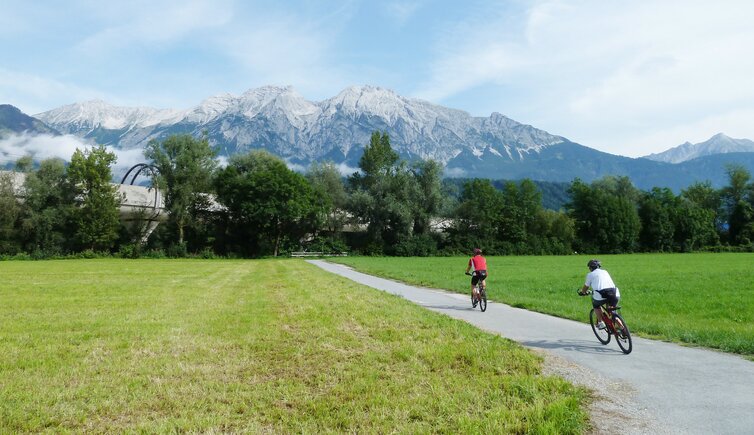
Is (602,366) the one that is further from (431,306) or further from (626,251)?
(626,251)

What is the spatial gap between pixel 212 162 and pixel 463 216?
40292 millimetres

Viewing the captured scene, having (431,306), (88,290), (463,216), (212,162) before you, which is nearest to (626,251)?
(463,216)

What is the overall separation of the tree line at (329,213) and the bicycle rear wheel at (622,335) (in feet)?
175

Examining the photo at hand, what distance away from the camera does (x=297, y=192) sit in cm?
6159

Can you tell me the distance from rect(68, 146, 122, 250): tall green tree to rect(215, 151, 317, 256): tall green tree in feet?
41.7

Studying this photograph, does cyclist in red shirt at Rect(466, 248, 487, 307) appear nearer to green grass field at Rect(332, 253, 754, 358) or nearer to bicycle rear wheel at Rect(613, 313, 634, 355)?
green grass field at Rect(332, 253, 754, 358)

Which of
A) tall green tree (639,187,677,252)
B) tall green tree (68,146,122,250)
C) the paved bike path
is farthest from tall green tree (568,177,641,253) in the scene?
the paved bike path

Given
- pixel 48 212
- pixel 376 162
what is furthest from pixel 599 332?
pixel 376 162

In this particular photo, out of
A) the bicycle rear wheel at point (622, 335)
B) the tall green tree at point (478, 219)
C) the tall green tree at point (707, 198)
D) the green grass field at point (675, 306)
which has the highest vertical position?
the tall green tree at point (707, 198)

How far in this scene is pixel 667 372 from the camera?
7.25 m

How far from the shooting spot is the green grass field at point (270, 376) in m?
5.19

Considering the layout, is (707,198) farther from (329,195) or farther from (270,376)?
(270,376)

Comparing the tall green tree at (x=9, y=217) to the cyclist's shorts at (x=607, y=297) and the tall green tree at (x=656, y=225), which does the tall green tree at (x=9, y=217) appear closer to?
the cyclist's shorts at (x=607, y=297)

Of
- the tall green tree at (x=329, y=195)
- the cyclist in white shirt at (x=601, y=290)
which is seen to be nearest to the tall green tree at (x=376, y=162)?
the tall green tree at (x=329, y=195)
